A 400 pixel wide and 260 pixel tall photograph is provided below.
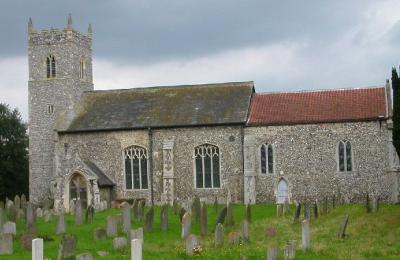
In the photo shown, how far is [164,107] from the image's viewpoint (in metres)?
40.5

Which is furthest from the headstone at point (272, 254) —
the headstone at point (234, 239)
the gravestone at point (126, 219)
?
the gravestone at point (126, 219)

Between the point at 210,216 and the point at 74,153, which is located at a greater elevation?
the point at 74,153

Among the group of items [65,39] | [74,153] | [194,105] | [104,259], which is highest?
[65,39]

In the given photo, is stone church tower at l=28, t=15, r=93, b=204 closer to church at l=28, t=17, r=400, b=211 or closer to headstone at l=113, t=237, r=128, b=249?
church at l=28, t=17, r=400, b=211

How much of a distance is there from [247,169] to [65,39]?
14.6 meters

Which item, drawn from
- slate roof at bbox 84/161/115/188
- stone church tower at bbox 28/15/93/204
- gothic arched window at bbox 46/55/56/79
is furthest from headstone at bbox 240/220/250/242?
gothic arched window at bbox 46/55/56/79

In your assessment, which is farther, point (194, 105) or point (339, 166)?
point (194, 105)

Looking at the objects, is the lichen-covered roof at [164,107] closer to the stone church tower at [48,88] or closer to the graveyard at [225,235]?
the stone church tower at [48,88]

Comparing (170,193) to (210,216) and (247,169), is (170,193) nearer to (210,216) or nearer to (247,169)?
(247,169)

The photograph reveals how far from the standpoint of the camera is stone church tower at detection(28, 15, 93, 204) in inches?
1672

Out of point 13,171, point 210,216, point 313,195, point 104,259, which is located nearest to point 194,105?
point 313,195

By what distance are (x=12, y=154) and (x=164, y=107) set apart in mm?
16054

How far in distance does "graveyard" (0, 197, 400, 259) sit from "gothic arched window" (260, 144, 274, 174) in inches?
293

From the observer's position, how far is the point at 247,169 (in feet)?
A: 123
